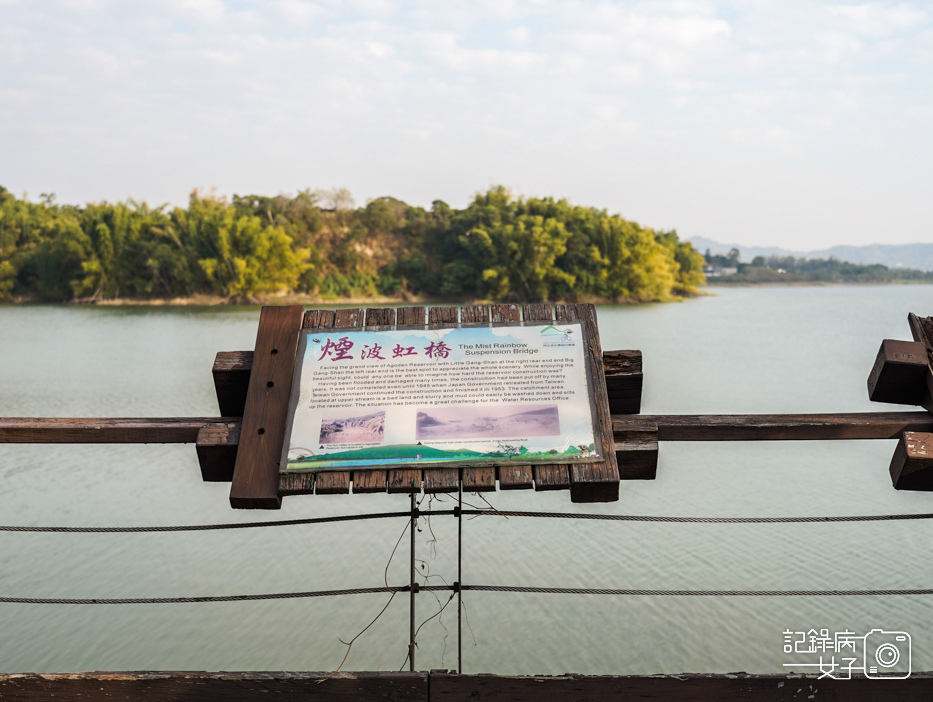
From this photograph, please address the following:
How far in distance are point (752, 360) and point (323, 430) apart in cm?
1706

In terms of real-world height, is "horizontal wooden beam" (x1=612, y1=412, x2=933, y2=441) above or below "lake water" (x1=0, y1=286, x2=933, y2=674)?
above

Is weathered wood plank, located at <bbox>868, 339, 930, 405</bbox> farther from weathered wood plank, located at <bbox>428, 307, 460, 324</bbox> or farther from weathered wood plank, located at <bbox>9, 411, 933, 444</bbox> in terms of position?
weathered wood plank, located at <bbox>428, 307, 460, 324</bbox>

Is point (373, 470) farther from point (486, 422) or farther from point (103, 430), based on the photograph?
point (103, 430)

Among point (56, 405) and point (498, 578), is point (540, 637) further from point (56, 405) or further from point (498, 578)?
point (56, 405)

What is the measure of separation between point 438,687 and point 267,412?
71 centimetres

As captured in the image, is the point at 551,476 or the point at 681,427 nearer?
the point at 551,476

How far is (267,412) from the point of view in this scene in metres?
1.67

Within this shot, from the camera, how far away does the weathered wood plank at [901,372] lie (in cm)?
183

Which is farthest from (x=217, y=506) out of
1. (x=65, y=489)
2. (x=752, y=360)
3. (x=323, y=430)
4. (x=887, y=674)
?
(x=752, y=360)

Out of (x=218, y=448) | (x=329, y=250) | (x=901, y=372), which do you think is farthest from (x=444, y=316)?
(x=329, y=250)

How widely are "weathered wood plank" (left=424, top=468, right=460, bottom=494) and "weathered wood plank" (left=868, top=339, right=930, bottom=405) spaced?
1138 millimetres

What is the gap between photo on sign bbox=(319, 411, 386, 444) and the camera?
1.58m

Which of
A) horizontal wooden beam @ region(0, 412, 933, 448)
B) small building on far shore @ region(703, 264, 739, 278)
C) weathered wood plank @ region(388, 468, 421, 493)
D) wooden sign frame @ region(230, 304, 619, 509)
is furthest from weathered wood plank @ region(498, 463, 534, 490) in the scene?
small building on far shore @ region(703, 264, 739, 278)

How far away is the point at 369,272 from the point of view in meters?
43.0
